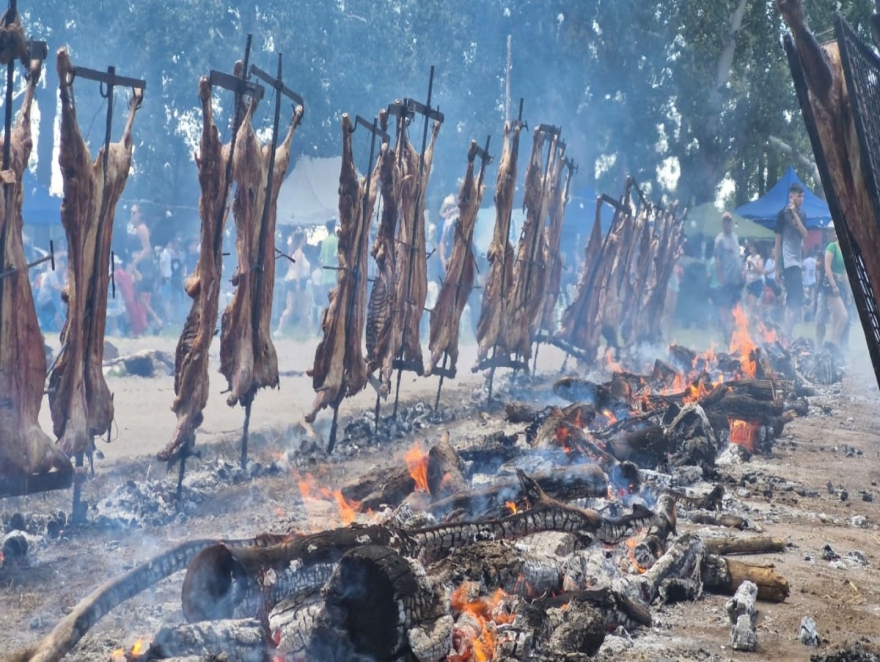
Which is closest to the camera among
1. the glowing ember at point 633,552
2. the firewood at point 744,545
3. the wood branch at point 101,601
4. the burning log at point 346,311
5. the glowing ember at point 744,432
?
the wood branch at point 101,601

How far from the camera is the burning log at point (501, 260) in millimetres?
12523

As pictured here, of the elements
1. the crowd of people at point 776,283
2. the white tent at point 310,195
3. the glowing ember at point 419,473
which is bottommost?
the glowing ember at point 419,473

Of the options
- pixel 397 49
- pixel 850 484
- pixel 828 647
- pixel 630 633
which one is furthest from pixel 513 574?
pixel 397 49

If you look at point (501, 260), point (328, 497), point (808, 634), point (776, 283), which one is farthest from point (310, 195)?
point (808, 634)

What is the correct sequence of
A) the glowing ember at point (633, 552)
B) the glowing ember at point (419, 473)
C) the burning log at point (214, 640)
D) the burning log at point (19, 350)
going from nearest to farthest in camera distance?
the burning log at point (214, 640)
the glowing ember at point (633, 552)
the burning log at point (19, 350)
the glowing ember at point (419, 473)

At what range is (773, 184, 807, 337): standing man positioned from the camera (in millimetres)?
21875

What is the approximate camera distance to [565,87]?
35.9 m

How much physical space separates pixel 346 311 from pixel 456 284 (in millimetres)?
A: 2818

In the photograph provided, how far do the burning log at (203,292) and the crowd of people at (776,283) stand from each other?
1574cm

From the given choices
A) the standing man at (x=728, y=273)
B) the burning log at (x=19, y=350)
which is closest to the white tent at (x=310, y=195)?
the standing man at (x=728, y=273)

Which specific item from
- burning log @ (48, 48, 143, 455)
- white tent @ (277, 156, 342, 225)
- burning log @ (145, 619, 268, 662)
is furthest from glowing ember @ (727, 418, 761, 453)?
white tent @ (277, 156, 342, 225)

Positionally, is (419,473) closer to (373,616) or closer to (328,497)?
(328,497)

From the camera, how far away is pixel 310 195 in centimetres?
3100

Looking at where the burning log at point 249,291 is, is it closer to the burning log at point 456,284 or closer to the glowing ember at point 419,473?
the glowing ember at point 419,473
